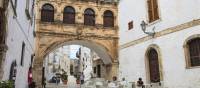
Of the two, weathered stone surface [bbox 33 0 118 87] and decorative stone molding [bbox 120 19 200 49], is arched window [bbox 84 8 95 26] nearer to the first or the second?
weathered stone surface [bbox 33 0 118 87]

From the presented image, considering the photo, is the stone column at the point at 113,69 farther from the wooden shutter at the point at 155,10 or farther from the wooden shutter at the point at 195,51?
the wooden shutter at the point at 195,51

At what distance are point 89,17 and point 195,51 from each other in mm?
14221

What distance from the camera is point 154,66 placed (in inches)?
655

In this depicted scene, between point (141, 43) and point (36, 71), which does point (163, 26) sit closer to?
point (141, 43)

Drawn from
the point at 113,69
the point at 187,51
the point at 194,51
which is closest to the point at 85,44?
the point at 113,69

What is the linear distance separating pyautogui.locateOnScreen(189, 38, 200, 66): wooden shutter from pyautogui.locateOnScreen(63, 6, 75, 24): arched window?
13997mm

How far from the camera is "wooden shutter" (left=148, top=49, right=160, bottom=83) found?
16372mm

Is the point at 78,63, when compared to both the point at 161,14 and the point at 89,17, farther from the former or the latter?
the point at 161,14

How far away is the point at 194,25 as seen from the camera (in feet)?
44.9

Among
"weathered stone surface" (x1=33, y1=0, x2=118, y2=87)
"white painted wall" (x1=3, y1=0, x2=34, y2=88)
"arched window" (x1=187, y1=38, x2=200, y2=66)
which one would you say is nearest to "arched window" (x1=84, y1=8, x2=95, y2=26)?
"weathered stone surface" (x1=33, y1=0, x2=118, y2=87)

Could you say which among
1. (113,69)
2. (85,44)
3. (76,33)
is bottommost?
(113,69)

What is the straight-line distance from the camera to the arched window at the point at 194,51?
45.0ft

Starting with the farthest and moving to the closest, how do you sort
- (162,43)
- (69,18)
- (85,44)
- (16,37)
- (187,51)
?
(85,44)
(69,18)
(162,43)
(187,51)
(16,37)

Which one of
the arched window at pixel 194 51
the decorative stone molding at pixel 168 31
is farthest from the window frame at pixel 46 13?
the arched window at pixel 194 51
